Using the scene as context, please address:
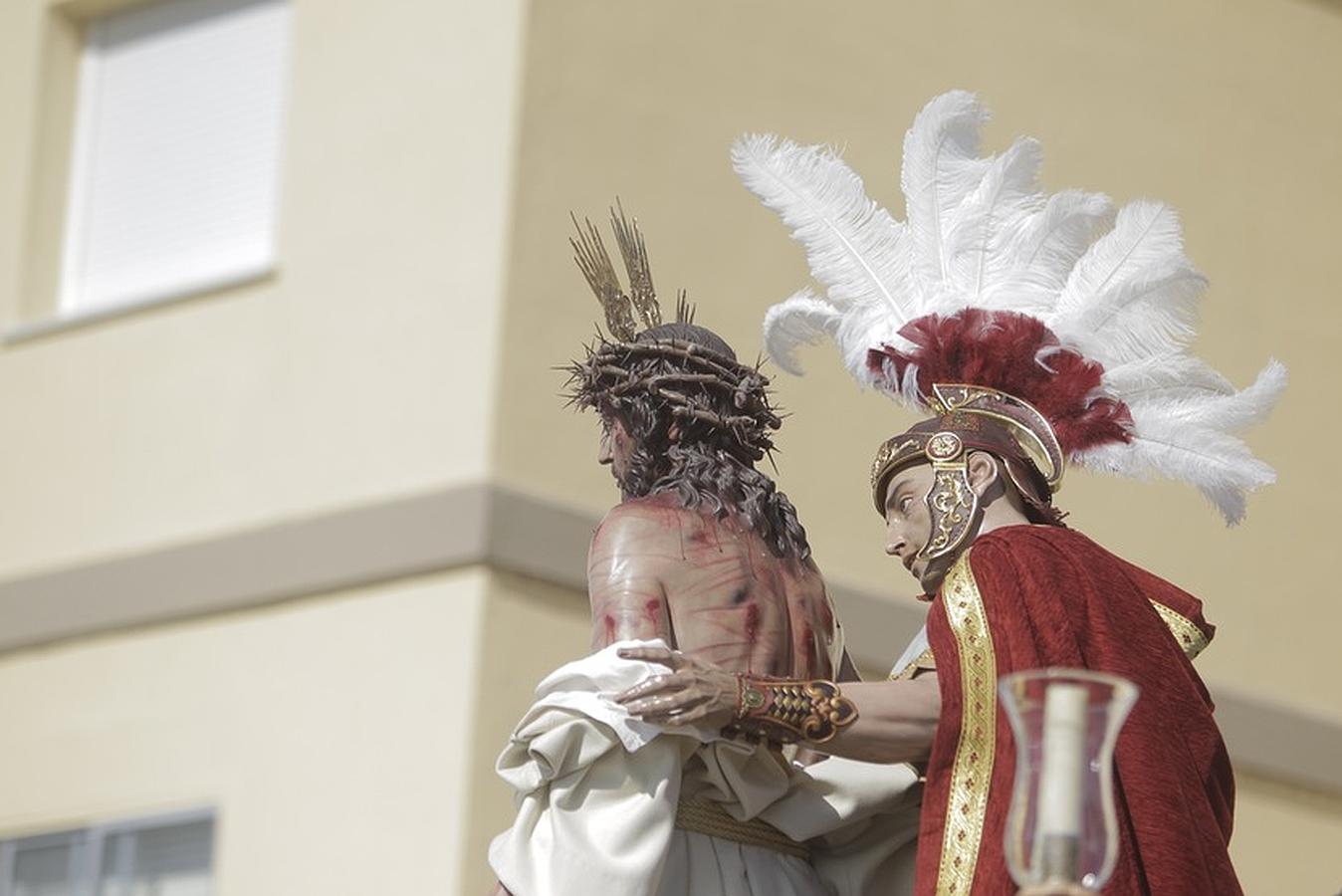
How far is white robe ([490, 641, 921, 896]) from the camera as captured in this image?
5633 mm

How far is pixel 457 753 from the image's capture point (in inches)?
418

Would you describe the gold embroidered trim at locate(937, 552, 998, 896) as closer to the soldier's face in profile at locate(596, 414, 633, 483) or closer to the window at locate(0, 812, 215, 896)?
the soldier's face in profile at locate(596, 414, 633, 483)

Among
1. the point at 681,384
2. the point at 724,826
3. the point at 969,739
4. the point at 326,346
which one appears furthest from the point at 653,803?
the point at 326,346

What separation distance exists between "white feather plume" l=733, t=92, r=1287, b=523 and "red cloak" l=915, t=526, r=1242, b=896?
1.90 feet

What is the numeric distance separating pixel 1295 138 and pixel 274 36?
4490 millimetres

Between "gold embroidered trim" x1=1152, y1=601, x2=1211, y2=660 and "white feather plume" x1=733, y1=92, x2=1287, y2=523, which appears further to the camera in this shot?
"white feather plume" x1=733, y1=92, x2=1287, y2=523

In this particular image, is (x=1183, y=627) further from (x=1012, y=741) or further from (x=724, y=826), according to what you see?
(x=724, y=826)

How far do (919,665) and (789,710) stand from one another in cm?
39

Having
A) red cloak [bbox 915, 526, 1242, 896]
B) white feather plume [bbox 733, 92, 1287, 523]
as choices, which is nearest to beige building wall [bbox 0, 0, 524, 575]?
white feather plume [bbox 733, 92, 1287, 523]

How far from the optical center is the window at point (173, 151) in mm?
12398

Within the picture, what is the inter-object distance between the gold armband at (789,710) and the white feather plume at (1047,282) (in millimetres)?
883

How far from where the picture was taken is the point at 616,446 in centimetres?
621

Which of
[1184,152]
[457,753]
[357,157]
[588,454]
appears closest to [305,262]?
[357,157]

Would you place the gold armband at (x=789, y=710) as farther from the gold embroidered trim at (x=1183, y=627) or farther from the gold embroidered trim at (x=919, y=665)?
the gold embroidered trim at (x=1183, y=627)
